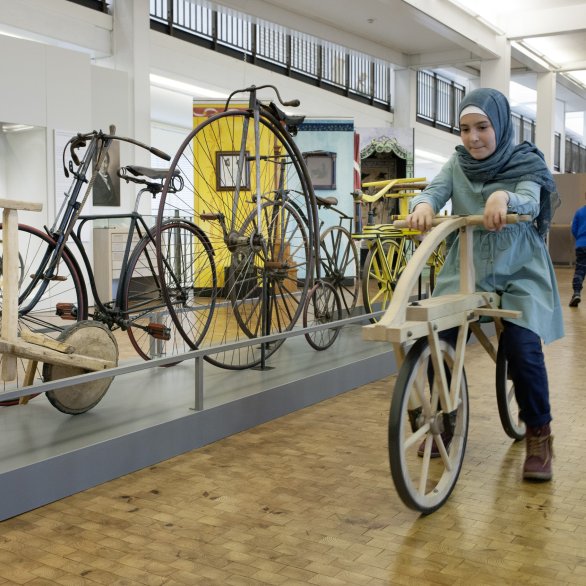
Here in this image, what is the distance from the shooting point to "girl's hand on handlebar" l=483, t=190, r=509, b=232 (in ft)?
7.43

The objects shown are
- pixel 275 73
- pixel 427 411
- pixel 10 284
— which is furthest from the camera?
pixel 275 73

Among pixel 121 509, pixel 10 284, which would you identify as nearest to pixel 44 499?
pixel 121 509

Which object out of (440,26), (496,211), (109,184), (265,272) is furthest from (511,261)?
(440,26)

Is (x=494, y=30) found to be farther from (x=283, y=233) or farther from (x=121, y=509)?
(x=121, y=509)

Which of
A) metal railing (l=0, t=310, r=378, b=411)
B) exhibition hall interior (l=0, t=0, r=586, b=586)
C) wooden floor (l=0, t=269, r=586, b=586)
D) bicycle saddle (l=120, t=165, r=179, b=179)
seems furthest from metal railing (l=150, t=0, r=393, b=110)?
wooden floor (l=0, t=269, r=586, b=586)

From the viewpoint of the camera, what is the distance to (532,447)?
2.55 metres

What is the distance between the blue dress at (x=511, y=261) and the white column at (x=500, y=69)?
1037 centimetres

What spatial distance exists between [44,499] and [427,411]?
1.13 m

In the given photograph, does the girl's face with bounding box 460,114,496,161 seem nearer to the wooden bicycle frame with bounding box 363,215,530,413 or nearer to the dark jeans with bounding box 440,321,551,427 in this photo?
the wooden bicycle frame with bounding box 363,215,530,413

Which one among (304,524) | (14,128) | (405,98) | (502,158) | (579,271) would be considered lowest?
(304,524)

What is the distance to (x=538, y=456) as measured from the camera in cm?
254

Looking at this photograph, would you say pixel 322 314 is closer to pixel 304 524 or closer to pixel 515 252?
pixel 515 252

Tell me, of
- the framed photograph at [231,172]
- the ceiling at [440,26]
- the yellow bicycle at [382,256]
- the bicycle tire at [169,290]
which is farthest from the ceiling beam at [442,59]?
the bicycle tire at [169,290]

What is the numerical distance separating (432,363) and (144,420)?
111 cm
